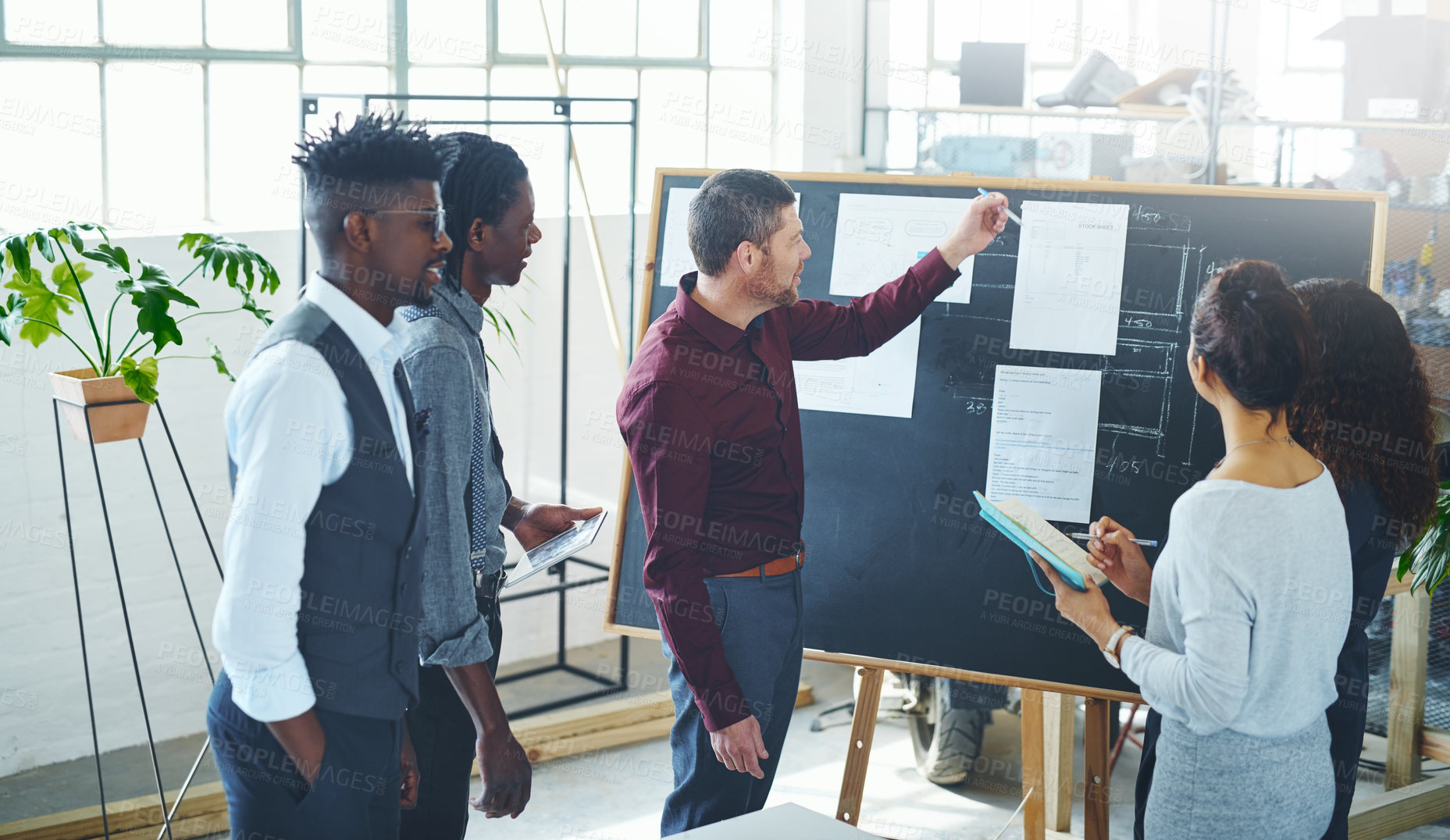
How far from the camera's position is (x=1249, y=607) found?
1475mm

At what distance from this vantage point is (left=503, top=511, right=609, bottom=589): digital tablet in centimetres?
184

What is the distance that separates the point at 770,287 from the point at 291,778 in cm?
107

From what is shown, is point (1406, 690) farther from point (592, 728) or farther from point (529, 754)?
point (529, 754)

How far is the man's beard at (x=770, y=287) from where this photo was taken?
1.98m

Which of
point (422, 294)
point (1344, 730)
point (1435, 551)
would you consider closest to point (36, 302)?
point (422, 294)

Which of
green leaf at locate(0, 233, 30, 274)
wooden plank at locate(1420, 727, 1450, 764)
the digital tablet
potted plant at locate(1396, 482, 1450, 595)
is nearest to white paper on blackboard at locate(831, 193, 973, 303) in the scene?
the digital tablet

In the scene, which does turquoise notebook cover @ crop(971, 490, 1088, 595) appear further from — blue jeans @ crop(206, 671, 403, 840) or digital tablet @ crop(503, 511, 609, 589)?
blue jeans @ crop(206, 671, 403, 840)

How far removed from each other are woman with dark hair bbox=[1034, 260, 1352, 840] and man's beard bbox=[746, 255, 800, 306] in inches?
26.4

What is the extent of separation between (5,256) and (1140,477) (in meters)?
2.15

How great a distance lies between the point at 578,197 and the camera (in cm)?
407

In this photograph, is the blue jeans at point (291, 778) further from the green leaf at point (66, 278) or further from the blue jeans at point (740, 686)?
the green leaf at point (66, 278)

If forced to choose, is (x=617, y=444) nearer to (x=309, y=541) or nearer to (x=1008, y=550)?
(x=1008, y=550)

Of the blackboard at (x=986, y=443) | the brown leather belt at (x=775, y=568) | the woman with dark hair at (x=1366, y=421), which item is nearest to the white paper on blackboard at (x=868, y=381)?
the blackboard at (x=986, y=443)


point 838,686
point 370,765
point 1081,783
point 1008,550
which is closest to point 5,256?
point 370,765
